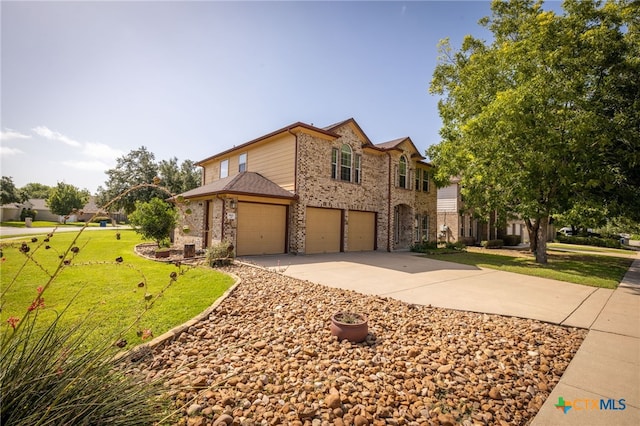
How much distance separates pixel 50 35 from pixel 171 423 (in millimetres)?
6106

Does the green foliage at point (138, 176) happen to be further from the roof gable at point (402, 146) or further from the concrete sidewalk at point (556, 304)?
the concrete sidewalk at point (556, 304)

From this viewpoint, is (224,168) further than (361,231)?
Yes

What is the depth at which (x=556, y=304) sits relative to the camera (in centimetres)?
680

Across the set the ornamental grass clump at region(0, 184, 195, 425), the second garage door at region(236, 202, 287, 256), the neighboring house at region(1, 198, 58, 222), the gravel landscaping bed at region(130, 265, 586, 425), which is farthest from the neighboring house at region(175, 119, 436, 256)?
the neighboring house at region(1, 198, 58, 222)

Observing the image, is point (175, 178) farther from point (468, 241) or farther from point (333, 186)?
point (468, 241)

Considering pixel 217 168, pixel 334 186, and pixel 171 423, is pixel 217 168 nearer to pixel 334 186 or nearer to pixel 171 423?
pixel 334 186

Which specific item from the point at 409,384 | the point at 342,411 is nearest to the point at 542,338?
the point at 409,384

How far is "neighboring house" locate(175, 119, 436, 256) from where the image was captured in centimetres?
1396

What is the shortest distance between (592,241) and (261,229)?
3815cm

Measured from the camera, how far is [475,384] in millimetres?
3428

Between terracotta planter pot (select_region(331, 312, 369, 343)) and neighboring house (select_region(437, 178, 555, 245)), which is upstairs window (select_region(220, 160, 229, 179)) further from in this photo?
terracotta planter pot (select_region(331, 312, 369, 343))

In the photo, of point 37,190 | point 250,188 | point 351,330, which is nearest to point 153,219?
point 250,188

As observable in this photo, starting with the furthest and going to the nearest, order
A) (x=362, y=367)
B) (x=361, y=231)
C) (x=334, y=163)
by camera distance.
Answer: (x=361, y=231) < (x=334, y=163) < (x=362, y=367)

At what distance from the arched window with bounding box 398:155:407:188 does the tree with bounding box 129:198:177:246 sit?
551 inches
